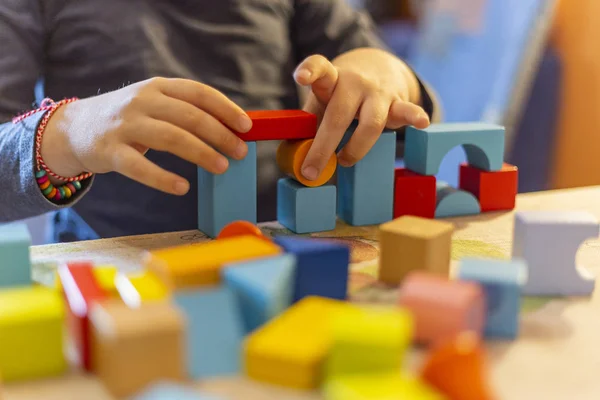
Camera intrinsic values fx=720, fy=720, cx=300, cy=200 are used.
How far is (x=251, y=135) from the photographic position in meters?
0.77

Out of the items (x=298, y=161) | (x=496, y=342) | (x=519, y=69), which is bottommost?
(x=496, y=342)

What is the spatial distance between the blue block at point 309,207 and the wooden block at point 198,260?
0.24 m

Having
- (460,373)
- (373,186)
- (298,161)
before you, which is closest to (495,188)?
(373,186)

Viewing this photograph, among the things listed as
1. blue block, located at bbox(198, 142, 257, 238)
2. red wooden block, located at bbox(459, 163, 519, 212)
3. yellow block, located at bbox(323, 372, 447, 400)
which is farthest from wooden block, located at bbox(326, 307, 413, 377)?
red wooden block, located at bbox(459, 163, 519, 212)

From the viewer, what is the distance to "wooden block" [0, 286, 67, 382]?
0.45 m

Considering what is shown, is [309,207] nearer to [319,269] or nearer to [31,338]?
[319,269]

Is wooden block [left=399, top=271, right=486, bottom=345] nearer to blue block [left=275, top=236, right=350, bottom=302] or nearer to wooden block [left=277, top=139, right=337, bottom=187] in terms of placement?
blue block [left=275, top=236, right=350, bottom=302]

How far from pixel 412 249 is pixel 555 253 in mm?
125

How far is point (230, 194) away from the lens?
79cm

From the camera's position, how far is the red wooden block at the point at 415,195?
0.87m

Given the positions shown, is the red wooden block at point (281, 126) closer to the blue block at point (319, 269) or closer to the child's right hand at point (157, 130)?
the child's right hand at point (157, 130)

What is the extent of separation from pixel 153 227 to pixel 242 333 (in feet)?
1.97

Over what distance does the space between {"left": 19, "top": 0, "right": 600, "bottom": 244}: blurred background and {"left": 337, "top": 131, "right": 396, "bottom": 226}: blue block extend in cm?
108

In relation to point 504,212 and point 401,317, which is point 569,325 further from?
point 504,212
